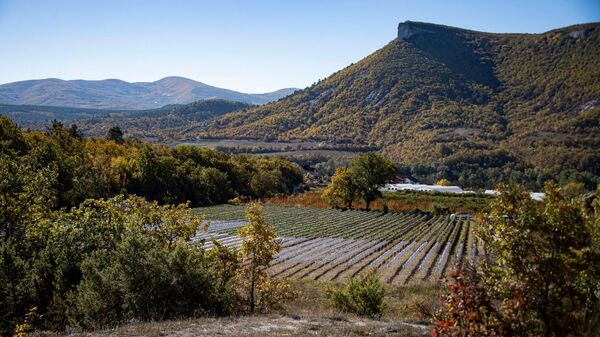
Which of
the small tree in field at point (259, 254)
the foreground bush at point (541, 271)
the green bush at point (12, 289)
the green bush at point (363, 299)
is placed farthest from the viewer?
the green bush at point (363, 299)

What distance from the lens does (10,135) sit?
62156mm

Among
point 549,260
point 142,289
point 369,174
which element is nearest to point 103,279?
point 142,289

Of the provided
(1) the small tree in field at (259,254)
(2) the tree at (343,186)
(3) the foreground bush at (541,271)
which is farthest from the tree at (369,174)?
(3) the foreground bush at (541,271)

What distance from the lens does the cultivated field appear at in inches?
1382

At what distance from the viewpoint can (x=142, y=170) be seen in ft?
269

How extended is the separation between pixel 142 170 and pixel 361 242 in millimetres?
49336

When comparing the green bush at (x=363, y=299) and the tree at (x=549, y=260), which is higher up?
the tree at (x=549, y=260)

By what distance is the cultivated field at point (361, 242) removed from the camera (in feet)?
115

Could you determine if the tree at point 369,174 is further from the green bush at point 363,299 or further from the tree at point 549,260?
the tree at point 549,260

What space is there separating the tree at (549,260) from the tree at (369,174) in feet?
244

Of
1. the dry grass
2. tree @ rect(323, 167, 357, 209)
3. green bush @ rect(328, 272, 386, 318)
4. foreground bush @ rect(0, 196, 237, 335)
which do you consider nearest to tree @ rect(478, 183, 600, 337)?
the dry grass

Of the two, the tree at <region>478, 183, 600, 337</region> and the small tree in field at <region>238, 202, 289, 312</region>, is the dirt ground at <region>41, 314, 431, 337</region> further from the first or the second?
the tree at <region>478, 183, 600, 337</region>

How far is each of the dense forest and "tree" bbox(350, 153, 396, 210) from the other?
1225 inches

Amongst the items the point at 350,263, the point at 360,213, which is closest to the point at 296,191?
the point at 360,213
